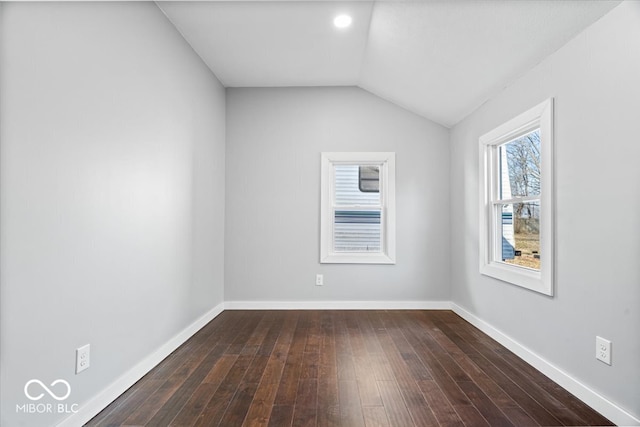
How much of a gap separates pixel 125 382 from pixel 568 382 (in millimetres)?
2707

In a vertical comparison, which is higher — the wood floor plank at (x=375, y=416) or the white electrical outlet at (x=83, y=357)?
the white electrical outlet at (x=83, y=357)

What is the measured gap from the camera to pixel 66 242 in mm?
1671

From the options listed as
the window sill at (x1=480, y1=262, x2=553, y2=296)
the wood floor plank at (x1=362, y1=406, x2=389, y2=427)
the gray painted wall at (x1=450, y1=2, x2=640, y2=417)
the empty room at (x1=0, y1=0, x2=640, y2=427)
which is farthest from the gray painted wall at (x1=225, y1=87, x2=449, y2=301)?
the wood floor plank at (x1=362, y1=406, x2=389, y2=427)

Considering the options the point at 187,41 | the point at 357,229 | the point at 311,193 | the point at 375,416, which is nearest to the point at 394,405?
the point at 375,416

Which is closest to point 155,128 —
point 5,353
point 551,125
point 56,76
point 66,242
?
point 56,76

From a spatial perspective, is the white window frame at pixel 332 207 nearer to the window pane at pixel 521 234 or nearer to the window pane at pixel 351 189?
the window pane at pixel 351 189

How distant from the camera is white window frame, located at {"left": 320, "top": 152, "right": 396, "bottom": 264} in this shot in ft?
13.4

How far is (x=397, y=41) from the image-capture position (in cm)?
292

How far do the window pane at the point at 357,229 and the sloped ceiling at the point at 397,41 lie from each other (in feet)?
4.58

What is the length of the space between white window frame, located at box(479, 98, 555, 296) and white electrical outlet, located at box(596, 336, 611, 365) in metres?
0.42

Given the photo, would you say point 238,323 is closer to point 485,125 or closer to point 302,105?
point 302,105

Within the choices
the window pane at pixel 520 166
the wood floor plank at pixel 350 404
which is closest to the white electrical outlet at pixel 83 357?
the wood floor plank at pixel 350 404

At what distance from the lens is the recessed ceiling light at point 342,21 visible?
2773 millimetres

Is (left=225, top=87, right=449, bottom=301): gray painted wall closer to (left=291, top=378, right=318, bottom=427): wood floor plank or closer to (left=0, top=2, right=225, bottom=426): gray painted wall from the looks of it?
(left=0, top=2, right=225, bottom=426): gray painted wall
